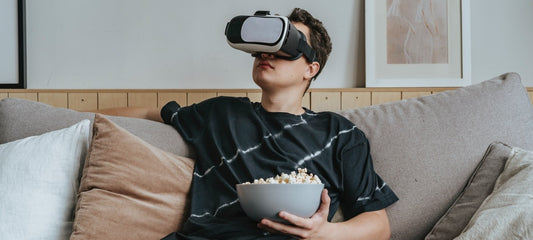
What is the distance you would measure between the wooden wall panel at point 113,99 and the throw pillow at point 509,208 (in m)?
1.20

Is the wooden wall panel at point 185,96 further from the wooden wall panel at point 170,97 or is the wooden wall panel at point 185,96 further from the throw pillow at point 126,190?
the throw pillow at point 126,190

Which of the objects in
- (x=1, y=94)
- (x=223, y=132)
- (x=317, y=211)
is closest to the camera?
(x=317, y=211)

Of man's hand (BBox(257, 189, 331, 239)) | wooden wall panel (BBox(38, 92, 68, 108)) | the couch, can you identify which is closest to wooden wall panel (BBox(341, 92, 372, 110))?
the couch

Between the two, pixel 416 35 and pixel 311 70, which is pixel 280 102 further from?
pixel 416 35

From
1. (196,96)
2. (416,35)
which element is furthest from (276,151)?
(416,35)

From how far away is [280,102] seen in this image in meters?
1.41

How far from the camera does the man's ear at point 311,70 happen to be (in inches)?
56.3

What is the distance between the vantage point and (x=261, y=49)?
4.10 ft

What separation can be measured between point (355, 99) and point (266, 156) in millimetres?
608

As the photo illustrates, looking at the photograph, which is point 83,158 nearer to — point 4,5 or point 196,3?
point 196,3

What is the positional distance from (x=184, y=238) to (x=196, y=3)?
0.98m

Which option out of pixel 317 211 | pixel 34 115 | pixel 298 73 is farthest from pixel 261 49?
pixel 34 115

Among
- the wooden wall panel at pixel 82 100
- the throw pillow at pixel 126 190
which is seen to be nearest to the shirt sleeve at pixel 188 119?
the throw pillow at pixel 126 190

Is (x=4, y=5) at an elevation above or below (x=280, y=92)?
above
